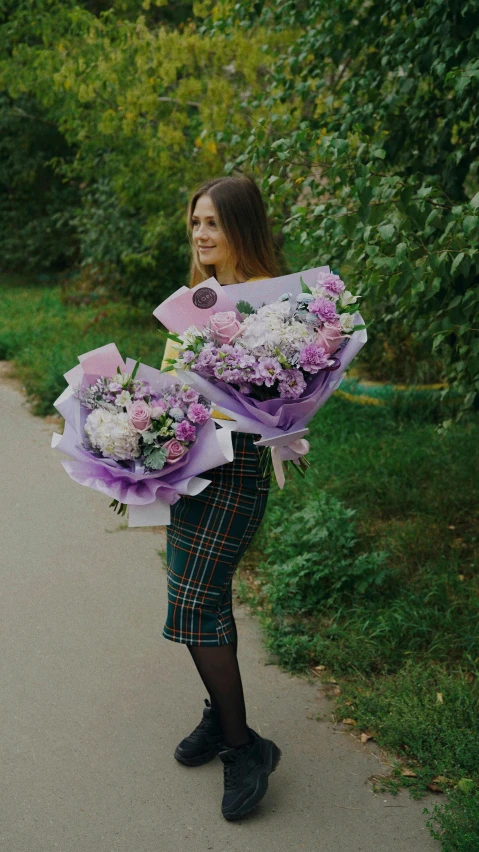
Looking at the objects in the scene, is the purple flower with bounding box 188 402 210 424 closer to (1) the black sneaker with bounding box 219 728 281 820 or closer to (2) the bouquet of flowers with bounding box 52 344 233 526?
(2) the bouquet of flowers with bounding box 52 344 233 526

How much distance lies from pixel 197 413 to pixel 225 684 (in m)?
0.92

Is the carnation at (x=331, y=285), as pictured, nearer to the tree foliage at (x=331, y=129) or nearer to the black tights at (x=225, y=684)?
the tree foliage at (x=331, y=129)

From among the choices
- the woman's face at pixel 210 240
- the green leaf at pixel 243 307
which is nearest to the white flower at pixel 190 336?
the green leaf at pixel 243 307

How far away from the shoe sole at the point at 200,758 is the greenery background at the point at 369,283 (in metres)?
0.55

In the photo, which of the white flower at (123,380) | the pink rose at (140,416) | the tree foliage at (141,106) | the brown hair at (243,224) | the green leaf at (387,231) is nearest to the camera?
the pink rose at (140,416)

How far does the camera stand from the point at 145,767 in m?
3.34

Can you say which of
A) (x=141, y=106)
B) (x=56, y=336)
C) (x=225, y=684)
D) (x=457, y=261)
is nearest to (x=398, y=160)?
(x=457, y=261)

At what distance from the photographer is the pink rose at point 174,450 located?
279 cm

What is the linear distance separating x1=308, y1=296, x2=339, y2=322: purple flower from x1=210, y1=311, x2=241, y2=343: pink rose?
22cm

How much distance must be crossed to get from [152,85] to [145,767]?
242 inches

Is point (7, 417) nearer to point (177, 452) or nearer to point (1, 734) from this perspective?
point (1, 734)

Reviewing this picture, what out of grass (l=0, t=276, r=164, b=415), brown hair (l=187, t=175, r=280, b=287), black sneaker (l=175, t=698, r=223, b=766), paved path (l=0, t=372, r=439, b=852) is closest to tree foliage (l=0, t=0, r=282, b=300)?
grass (l=0, t=276, r=164, b=415)

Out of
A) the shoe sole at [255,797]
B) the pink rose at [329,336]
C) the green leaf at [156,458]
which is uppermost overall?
the pink rose at [329,336]

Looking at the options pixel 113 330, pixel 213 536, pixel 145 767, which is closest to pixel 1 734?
pixel 145 767
